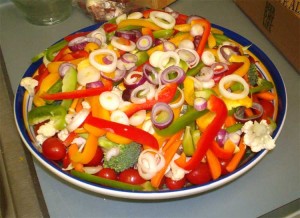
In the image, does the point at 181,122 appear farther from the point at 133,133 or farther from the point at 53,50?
the point at 53,50

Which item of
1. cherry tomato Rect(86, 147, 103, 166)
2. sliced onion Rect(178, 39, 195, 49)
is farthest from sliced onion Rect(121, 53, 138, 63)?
cherry tomato Rect(86, 147, 103, 166)

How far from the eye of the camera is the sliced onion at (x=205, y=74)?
2.72 ft

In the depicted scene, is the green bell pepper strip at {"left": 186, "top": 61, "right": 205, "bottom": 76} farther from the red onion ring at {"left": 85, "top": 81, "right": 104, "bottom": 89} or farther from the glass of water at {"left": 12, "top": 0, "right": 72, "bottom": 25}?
the glass of water at {"left": 12, "top": 0, "right": 72, "bottom": 25}

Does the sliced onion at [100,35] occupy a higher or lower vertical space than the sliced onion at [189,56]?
lower

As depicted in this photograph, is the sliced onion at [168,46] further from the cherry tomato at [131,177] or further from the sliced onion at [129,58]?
the cherry tomato at [131,177]

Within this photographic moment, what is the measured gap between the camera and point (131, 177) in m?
0.75

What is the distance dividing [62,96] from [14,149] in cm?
28

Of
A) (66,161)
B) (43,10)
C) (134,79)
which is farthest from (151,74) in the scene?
(43,10)

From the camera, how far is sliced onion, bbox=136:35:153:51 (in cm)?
90

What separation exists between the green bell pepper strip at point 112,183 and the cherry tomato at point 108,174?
0.02 metres

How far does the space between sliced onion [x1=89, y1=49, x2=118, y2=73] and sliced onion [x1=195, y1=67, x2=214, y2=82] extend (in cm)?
18

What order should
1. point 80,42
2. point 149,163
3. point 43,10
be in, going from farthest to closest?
1. point 43,10
2. point 80,42
3. point 149,163

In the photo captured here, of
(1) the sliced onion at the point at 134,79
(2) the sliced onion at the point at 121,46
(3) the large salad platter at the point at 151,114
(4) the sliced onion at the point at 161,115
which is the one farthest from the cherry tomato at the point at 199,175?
(2) the sliced onion at the point at 121,46

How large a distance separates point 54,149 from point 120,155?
13cm
